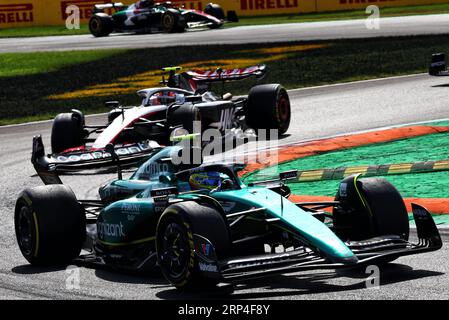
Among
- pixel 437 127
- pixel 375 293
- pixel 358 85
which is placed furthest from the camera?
pixel 358 85

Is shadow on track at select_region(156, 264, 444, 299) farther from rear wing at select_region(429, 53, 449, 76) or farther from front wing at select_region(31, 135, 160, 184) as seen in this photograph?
rear wing at select_region(429, 53, 449, 76)

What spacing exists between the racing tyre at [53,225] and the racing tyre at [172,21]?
1263 inches

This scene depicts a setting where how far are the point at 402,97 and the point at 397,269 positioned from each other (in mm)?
12745

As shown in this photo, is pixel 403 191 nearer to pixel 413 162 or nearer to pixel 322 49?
pixel 413 162

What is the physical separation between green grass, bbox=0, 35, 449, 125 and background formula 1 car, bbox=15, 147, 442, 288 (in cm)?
1270

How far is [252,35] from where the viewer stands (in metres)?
37.3

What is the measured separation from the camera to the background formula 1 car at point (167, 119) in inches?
636

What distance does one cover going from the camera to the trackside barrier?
4659 centimetres

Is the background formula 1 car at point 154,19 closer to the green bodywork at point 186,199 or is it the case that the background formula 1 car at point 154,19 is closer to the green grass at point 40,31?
the green grass at point 40,31

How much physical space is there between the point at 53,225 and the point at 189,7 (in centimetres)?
3847

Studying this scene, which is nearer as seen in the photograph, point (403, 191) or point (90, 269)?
point (90, 269)

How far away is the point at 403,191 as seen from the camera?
41.1 ft

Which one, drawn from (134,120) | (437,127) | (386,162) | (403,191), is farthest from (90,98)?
(403,191)

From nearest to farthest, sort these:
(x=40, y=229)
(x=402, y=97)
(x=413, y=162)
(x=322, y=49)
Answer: (x=40, y=229) < (x=413, y=162) < (x=402, y=97) < (x=322, y=49)
